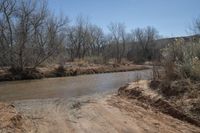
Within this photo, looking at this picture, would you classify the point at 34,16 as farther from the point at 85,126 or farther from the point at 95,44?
the point at 95,44

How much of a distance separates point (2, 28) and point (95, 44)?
153ft

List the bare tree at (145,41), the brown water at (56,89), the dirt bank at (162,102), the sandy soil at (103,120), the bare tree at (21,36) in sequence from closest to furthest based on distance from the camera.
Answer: the sandy soil at (103,120), the dirt bank at (162,102), the brown water at (56,89), the bare tree at (21,36), the bare tree at (145,41)

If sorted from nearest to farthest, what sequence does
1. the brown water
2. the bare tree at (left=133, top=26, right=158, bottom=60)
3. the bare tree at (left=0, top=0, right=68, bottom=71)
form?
the brown water
the bare tree at (left=0, top=0, right=68, bottom=71)
the bare tree at (left=133, top=26, right=158, bottom=60)

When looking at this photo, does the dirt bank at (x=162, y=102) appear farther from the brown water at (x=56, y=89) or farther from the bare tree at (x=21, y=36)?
the bare tree at (x=21, y=36)

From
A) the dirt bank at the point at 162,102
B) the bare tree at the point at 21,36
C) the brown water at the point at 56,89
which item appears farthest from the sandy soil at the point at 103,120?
the bare tree at the point at 21,36

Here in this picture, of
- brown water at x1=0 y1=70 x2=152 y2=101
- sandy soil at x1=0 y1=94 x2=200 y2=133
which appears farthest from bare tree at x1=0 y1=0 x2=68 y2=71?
sandy soil at x1=0 y1=94 x2=200 y2=133

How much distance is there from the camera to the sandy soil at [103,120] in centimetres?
699

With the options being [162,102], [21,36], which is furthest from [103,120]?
[21,36]

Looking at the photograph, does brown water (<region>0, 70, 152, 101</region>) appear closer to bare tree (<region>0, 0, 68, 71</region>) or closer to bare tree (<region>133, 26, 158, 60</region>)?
bare tree (<region>0, 0, 68, 71</region>)

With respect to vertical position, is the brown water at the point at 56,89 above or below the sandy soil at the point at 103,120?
below

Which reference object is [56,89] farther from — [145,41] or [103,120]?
[145,41]

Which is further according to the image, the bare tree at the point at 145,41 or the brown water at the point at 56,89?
the bare tree at the point at 145,41

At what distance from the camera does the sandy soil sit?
6.99 m

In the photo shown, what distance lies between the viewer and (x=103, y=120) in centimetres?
792
